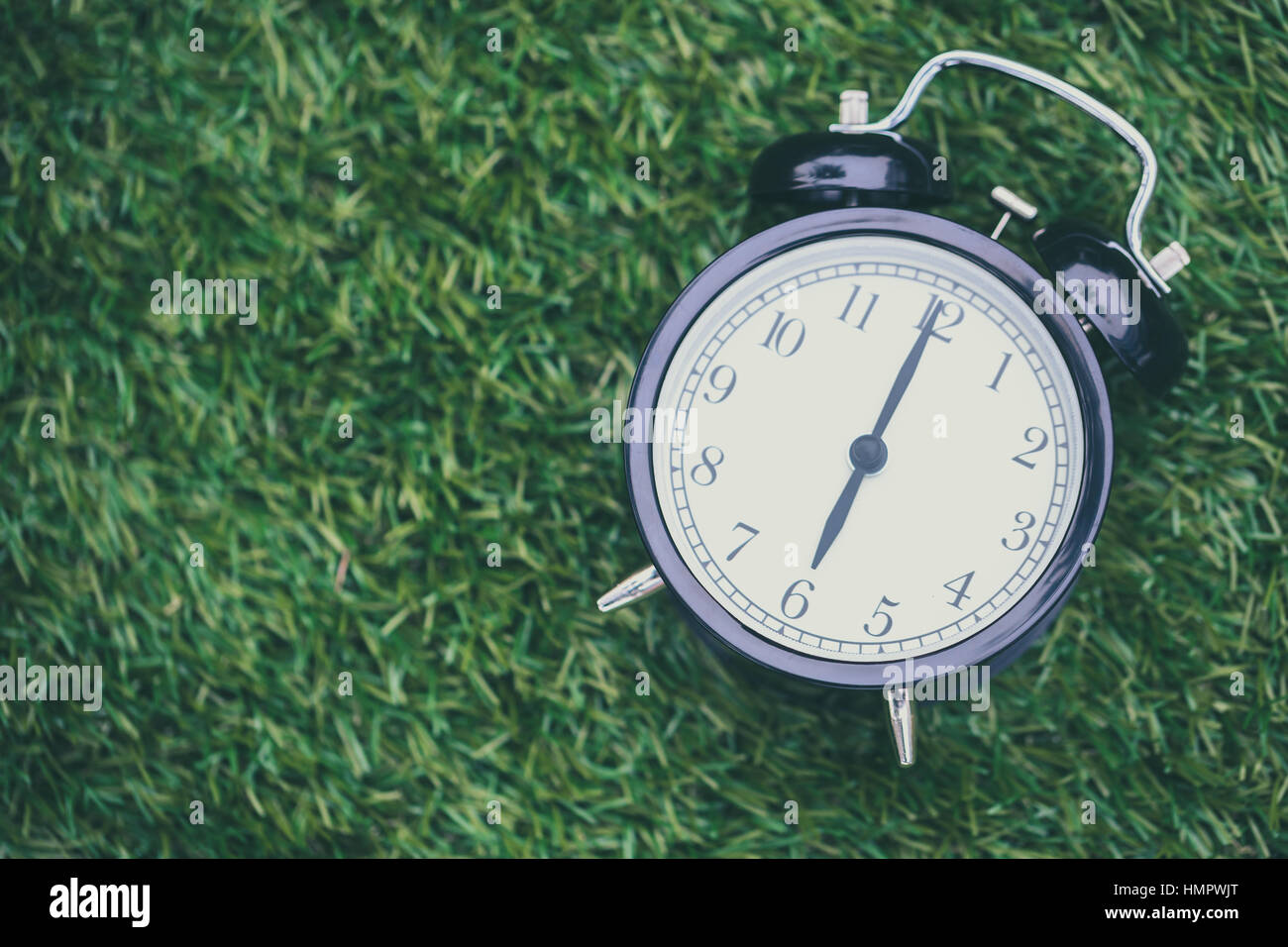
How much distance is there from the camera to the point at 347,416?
1.30m

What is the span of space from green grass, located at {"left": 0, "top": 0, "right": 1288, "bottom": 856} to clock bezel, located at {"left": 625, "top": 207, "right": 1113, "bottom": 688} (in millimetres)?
197

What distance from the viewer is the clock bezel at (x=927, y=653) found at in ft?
3.51

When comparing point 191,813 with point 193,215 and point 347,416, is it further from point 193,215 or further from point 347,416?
point 193,215

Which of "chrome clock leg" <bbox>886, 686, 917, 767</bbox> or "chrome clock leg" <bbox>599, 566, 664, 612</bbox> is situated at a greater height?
"chrome clock leg" <bbox>599, 566, 664, 612</bbox>

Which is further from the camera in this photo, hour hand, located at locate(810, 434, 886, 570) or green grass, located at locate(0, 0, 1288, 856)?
green grass, located at locate(0, 0, 1288, 856)

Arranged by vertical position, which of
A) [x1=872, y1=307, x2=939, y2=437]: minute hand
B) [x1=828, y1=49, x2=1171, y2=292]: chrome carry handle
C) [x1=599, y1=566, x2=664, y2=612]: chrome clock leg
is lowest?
[x1=599, y1=566, x2=664, y2=612]: chrome clock leg

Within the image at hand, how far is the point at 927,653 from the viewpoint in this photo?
1081mm

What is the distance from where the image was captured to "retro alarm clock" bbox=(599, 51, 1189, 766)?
1077 mm

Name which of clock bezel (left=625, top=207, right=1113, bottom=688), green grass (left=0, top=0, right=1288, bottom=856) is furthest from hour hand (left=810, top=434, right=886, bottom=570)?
green grass (left=0, top=0, right=1288, bottom=856)

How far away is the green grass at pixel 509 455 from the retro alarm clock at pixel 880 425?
0.66 feet

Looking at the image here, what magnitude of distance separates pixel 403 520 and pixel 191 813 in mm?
419

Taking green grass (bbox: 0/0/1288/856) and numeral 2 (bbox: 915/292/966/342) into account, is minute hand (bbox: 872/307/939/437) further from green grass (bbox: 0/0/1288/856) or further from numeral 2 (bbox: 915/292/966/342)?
green grass (bbox: 0/0/1288/856)

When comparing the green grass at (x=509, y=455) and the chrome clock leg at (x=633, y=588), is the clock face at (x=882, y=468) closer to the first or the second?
the chrome clock leg at (x=633, y=588)
